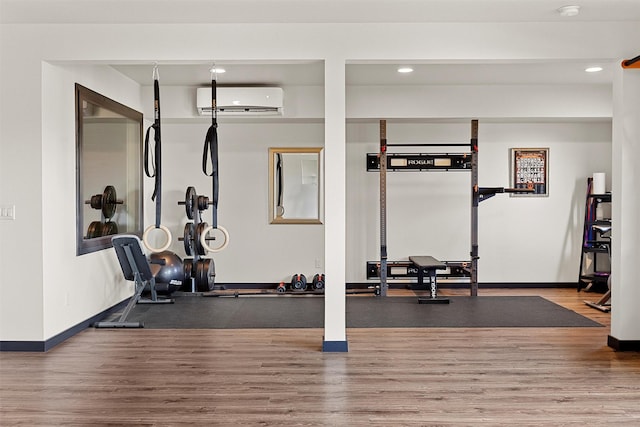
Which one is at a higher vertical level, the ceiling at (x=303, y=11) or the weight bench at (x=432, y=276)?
the ceiling at (x=303, y=11)

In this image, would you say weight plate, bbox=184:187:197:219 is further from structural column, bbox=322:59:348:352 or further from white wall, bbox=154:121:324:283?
structural column, bbox=322:59:348:352

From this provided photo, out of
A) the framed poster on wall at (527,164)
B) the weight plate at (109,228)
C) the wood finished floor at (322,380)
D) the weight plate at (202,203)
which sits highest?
the framed poster on wall at (527,164)

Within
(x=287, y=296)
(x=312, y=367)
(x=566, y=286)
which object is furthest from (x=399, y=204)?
(x=312, y=367)

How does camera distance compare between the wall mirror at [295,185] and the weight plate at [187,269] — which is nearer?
the weight plate at [187,269]

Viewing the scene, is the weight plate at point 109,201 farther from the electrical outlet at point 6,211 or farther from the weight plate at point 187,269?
the weight plate at point 187,269

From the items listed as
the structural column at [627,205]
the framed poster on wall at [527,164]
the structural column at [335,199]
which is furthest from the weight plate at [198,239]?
the structural column at [627,205]

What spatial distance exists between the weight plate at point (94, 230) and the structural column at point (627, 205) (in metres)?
4.45

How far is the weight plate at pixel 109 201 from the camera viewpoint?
17.7 ft

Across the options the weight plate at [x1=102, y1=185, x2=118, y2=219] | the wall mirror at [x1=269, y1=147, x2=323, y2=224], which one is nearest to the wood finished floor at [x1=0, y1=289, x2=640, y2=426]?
the weight plate at [x1=102, y1=185, x2=118, y2=219]

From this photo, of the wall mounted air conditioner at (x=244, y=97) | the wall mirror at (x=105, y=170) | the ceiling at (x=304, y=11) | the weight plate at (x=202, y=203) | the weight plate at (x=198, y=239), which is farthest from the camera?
the weight plate at (x=202, y=203)

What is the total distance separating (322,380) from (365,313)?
7.08 ft

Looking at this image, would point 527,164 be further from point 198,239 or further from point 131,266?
point 131,266

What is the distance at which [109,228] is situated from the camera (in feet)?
18.5

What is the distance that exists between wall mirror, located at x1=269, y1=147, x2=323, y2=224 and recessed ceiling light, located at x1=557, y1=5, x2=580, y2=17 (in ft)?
12.6
